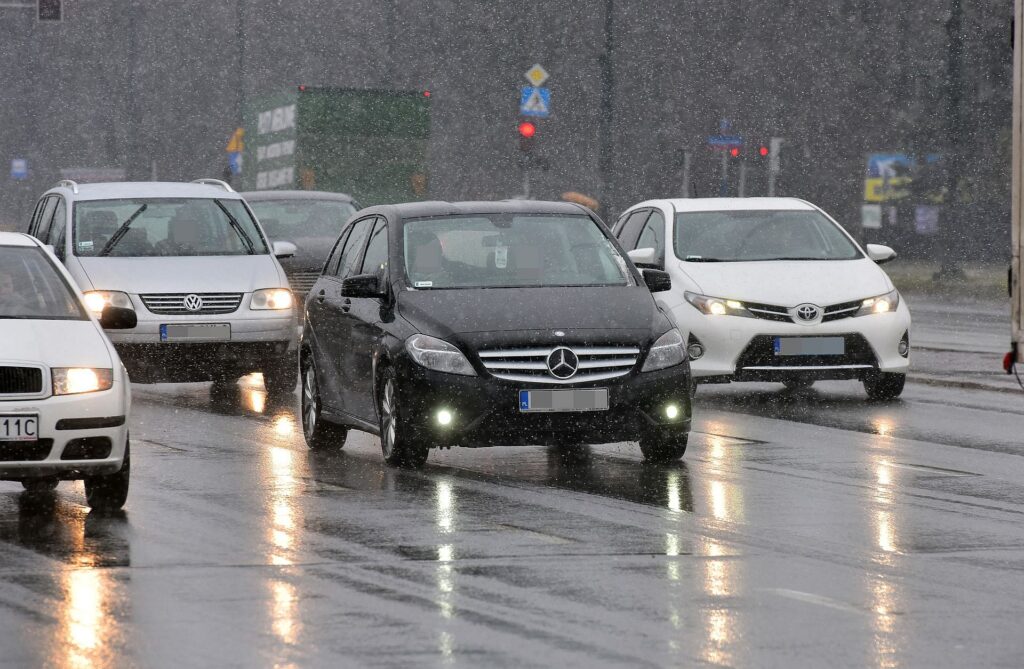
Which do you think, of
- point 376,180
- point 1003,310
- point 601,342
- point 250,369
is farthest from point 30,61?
point 601,342

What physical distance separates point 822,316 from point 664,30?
44.7m

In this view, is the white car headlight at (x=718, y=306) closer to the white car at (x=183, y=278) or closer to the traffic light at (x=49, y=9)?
the white car at (x=183, y=278)

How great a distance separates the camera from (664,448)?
39.2 ft

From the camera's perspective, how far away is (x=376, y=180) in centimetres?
3450

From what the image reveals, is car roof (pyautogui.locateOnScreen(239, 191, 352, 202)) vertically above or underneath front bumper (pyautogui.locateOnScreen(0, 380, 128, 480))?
above

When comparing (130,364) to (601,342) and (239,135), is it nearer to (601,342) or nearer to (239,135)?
(601,342)

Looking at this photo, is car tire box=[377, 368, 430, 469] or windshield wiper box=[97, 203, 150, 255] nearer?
car tire box=[377, 368, 430, 469]

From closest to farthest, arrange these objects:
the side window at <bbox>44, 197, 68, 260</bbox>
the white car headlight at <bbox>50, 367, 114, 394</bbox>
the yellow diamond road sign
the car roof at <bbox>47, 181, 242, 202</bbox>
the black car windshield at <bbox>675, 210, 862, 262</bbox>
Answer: the white car headlight at <bbox>50, 367, 114, 394</bbox>
the black car windshield at <bbox>675, 210, 862, 262</bbox>
the side window at <bbox>44, 197, 68, 260</bbox>
the car roof at <bbox>47, 181, 242, 202</bbox>
the yellow diamond road sign

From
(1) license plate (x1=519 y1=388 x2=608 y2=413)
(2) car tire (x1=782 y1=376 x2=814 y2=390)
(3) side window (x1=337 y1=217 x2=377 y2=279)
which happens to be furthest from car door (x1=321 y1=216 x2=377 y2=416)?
(2) car tire (x1=782 y1=376 x2=814 y2=390)

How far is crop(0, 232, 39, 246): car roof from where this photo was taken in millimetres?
10878

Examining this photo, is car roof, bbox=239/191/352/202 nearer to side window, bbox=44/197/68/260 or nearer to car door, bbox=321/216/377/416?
side window, bbox=44/197/68/260

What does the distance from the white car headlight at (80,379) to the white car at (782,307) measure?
22.3 ft

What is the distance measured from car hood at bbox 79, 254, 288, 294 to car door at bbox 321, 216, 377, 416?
2957 millimetres

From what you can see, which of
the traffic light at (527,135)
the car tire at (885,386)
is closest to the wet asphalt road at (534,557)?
the car tire at (885,386)
